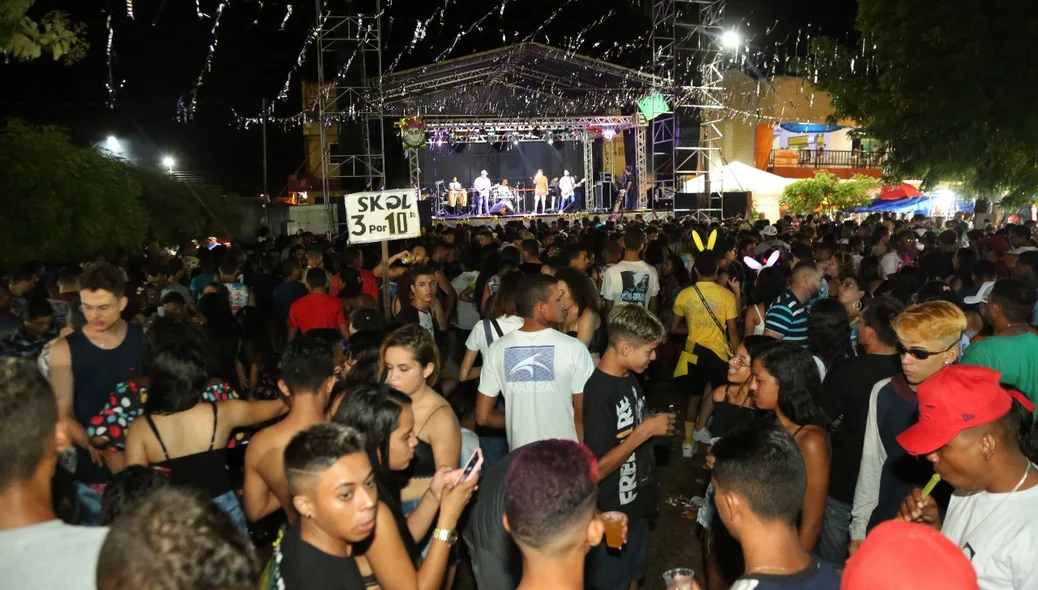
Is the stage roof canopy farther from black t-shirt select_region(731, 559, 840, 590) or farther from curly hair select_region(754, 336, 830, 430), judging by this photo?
black t-shirt select_region(731, 559, 840, 590)

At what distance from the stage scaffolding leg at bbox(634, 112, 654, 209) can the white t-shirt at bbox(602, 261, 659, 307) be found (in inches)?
709

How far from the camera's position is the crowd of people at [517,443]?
212 cm

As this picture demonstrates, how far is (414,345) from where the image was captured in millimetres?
3715

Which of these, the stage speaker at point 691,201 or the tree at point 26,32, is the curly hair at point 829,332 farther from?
the stage speaker at point 691,201

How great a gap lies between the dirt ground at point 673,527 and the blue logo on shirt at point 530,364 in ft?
5.67

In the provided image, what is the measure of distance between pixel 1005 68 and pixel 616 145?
19.1 m

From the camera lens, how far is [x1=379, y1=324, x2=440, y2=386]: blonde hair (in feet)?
12.2

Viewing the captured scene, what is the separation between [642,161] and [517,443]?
75.7 feet

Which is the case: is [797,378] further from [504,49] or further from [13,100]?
[13,100]

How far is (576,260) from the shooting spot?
775 cm

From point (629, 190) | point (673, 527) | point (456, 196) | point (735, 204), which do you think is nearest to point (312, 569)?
point (673, 527)

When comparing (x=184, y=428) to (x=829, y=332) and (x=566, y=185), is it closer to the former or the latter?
(x=829, y=332)

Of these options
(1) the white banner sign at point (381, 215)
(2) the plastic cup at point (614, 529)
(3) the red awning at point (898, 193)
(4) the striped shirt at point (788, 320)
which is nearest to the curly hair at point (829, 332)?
(4) the striped shirt at point (788, 320)

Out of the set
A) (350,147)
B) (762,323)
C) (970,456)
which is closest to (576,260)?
(762,323)
